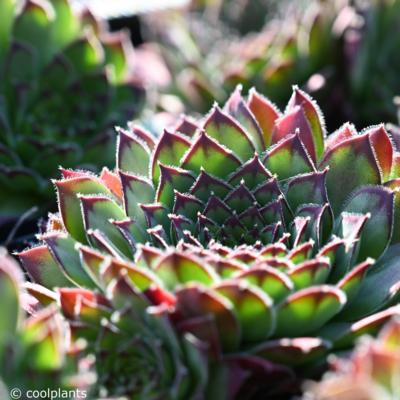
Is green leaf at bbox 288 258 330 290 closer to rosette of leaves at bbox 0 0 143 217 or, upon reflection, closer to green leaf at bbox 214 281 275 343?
green leaf at bbox 214 281 275 343

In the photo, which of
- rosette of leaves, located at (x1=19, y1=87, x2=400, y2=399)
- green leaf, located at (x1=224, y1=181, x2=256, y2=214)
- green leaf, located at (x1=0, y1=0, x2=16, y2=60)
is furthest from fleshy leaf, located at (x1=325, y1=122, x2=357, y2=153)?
green leaf, located at (x1=0, y1=0, x2=16, y2=60)

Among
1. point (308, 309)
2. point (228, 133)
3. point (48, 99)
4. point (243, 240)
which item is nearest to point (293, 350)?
point (308, 309)

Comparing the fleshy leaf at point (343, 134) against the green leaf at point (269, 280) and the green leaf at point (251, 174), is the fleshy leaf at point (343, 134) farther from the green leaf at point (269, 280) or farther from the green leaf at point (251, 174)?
the green leaf at point (269, 280)

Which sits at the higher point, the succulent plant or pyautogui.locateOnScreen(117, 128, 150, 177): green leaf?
the succulent plant

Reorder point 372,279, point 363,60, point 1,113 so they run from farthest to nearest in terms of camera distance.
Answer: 1. point 363,60
2. point 1,113
3. point 372,279

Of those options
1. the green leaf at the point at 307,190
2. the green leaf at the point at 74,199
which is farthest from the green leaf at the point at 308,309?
the green leaf at the point at 74,199

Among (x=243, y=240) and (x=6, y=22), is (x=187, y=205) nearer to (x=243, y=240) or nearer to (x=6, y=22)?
(x=243, y=240)

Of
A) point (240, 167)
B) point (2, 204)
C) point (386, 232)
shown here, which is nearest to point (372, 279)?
point (386, 232)

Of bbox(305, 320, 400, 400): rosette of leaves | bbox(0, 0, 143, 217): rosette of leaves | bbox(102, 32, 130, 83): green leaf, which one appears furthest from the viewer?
bbox(102, 32, 130, 83): green leaf

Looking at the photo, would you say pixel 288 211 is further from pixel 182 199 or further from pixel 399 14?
pixel 399 14
